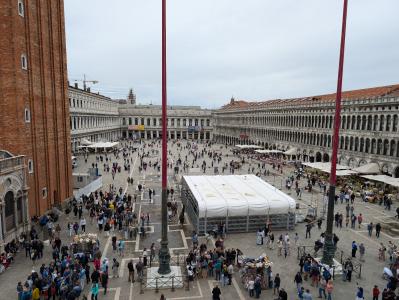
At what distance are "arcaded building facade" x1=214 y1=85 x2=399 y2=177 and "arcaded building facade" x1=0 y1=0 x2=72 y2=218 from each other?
37.5m

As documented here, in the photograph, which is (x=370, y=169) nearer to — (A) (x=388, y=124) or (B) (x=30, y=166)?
(A) (x=388, y=124)

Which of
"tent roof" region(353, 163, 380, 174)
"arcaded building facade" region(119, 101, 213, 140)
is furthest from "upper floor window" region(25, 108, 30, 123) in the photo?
"arcaded building facade" region(119, 101, 213, 140)

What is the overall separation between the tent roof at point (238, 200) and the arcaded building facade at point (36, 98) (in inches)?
459

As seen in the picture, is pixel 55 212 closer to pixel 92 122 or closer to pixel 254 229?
pixel 254 229

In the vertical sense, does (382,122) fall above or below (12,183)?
above

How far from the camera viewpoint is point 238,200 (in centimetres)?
2181

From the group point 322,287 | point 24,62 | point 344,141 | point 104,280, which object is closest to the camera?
point 322,287

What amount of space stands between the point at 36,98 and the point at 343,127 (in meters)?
42.8

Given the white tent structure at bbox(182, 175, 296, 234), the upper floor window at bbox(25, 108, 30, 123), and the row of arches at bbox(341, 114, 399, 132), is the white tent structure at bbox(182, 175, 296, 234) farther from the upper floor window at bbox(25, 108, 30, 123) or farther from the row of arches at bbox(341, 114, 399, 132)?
the row of arches at bbox(341, 114, 399, 132)

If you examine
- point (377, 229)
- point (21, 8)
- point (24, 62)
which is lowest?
point (377, 229)

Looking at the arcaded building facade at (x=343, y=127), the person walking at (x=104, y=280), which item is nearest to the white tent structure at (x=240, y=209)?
the person walking at (x=104, y=280)

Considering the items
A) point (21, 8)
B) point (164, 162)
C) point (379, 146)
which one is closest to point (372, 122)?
point (379, 146)

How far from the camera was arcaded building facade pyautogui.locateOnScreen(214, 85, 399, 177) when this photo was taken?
126 feet

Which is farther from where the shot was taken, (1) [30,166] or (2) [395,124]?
(2) [395,124]
